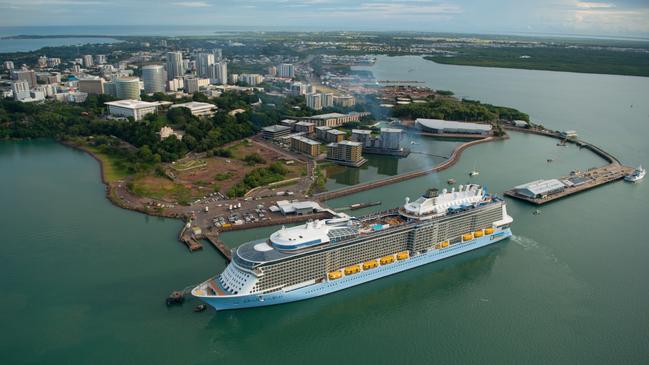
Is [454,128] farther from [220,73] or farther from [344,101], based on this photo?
[220,73]

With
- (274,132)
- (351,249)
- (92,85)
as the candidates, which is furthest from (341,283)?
(92,85)

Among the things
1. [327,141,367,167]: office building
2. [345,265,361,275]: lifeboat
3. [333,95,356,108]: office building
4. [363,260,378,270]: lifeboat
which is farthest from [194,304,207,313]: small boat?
[333,95,356,108]: office building

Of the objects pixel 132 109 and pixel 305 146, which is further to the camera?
pixel 132 109

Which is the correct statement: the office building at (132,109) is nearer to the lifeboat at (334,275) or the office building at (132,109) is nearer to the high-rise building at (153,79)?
the high-rise building at (153,79)

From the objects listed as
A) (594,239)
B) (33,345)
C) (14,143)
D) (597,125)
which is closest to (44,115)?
(14,143)

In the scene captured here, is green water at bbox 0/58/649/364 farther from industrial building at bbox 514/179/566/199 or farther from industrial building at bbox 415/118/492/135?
industrial building at bbox 415/118/492/135
